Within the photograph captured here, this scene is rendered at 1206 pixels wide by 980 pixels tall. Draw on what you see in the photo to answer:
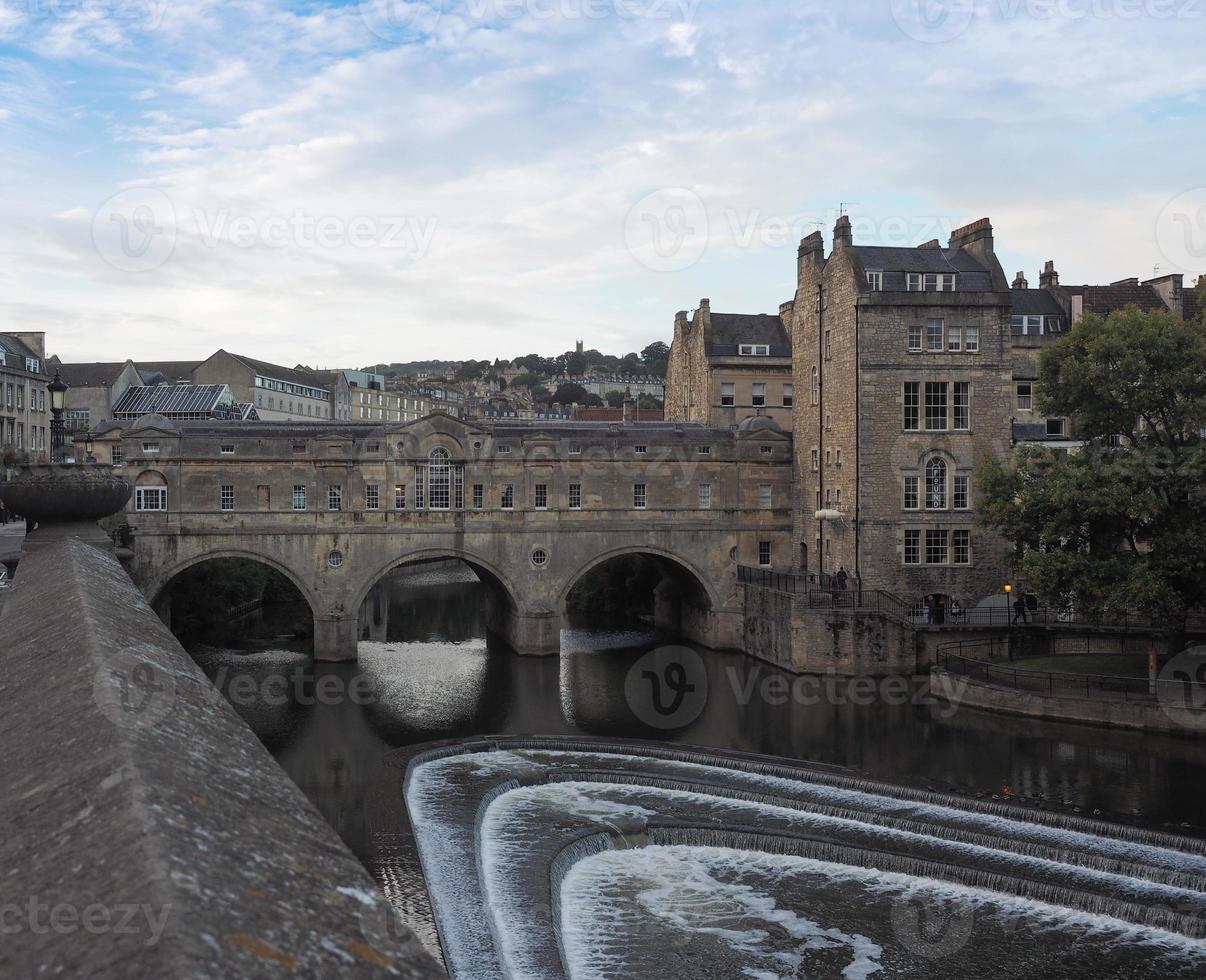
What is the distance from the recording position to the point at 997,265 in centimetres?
4956

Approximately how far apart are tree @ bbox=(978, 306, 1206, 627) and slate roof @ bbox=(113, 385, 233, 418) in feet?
227

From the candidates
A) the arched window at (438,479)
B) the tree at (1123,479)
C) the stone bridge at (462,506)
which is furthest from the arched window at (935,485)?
the arched window at (438,479)

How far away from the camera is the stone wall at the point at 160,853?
11.1 ft

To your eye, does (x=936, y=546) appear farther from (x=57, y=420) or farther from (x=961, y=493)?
(x=57, y=420)

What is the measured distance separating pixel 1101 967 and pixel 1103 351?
76.4 feet

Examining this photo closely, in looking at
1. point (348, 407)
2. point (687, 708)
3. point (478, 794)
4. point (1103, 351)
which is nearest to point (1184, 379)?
point (1103, 351)

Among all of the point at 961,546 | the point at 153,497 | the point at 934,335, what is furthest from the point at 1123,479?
the point at 153,497

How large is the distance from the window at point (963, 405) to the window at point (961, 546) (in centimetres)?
435

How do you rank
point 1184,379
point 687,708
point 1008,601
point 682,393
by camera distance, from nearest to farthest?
point 1184,379 < point 687,708 < point 1008,601 < point 682,393

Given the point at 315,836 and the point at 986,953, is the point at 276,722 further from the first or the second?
the point at 315,836

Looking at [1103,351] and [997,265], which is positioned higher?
[997,265]

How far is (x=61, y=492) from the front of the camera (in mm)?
13844

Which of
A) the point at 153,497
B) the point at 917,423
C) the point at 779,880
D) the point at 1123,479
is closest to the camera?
the point at 779,880

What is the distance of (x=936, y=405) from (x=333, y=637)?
27.0m
